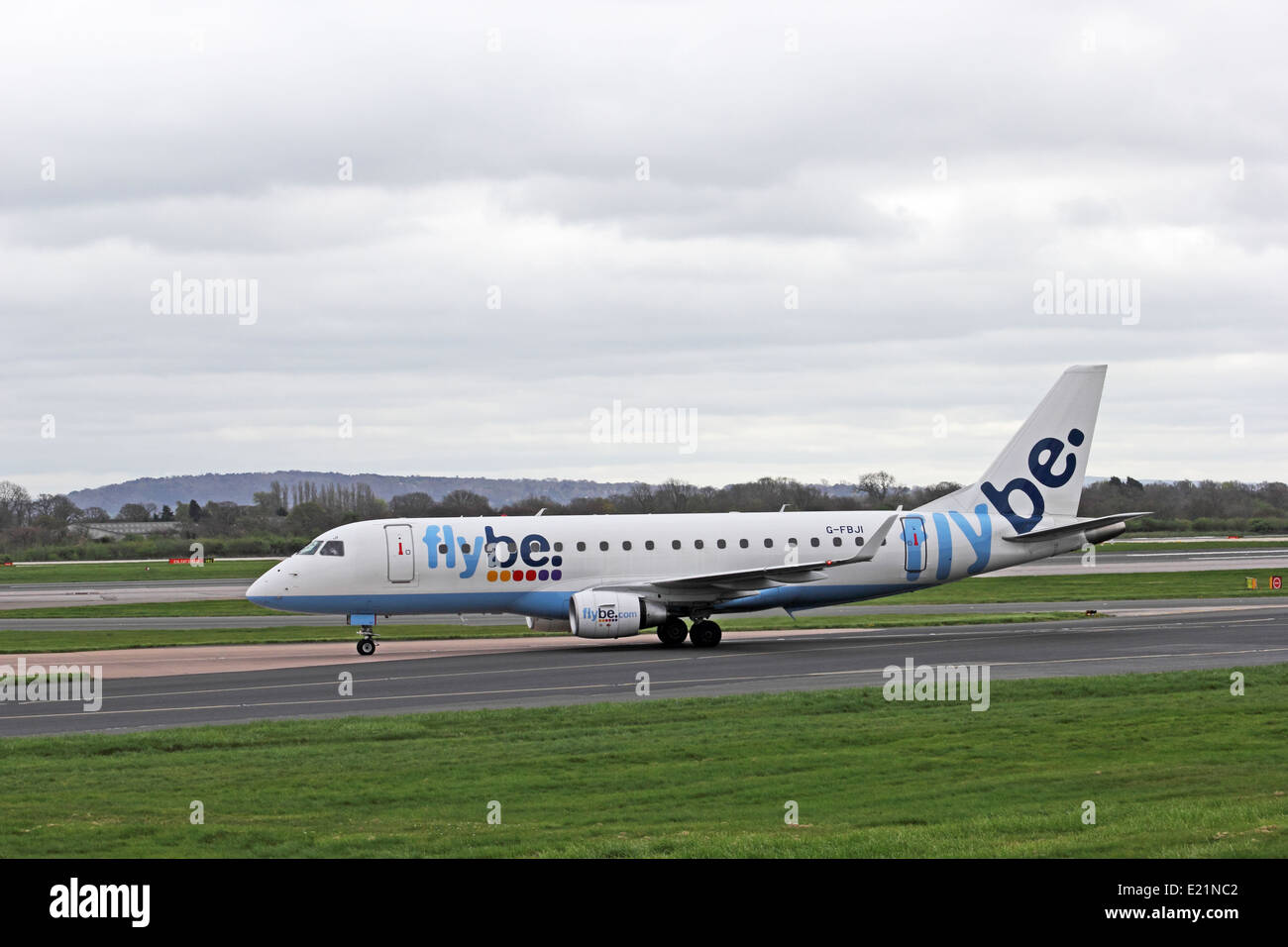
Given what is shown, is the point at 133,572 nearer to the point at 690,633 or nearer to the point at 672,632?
the point at 672,632

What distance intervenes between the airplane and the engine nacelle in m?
0.04

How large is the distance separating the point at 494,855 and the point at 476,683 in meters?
19.2

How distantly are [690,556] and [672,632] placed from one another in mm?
2465

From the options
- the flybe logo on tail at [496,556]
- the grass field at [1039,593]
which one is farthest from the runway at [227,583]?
the flybe logo on tail at [496,556]

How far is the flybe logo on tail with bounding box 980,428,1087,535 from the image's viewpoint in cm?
4438

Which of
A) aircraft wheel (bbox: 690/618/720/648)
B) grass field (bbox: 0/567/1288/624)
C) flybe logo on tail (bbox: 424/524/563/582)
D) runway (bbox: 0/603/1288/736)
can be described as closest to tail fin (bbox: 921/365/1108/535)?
runway (bbox: 0/603/1288/736)

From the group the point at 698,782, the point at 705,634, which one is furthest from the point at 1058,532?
the point at 698,782

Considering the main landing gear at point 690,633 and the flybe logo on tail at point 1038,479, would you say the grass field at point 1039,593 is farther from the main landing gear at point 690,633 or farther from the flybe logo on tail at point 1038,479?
the main landing gear at point 690,633

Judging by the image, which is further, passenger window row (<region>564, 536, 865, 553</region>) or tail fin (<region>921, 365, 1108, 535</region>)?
tail fin (<region>921, 365, 1108, 535</region>)

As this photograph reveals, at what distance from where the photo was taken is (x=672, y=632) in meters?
41.7

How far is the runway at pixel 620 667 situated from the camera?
93.1ft

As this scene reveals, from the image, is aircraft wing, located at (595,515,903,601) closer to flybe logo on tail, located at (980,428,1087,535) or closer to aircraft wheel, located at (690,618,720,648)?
aircraft wheel, located at (690,618,720,648)
